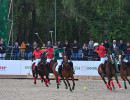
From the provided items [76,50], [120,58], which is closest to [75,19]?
[76,50]

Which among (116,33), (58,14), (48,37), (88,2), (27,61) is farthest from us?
(48,37)

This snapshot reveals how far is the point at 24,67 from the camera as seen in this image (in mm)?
29844

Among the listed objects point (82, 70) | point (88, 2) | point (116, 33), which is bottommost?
point (82, 70)

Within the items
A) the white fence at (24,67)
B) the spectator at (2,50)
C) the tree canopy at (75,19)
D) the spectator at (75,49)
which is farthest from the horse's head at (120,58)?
the tree canopy at (75,19)

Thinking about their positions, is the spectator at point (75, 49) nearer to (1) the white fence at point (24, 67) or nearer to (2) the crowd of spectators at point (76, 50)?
(2) the crowd of spectators at point (76, 50)

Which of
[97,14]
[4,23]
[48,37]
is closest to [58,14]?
[48,37]

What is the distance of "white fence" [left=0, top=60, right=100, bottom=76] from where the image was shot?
28.4m

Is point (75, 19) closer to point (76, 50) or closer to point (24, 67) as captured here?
point (24, 67)

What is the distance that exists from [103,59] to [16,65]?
10.5m

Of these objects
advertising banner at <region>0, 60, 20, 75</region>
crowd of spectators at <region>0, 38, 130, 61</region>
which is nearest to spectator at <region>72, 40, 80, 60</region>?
crowd of spectators at <region>0, 38, 130, 61</region>

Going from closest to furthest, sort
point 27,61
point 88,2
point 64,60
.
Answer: point 64,60 → point 27,61 → point 88,2

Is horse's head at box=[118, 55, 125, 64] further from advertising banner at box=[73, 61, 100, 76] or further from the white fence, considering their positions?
the white fence

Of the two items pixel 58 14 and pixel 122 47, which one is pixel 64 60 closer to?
pixel 122 47

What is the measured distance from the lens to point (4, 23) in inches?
1234
